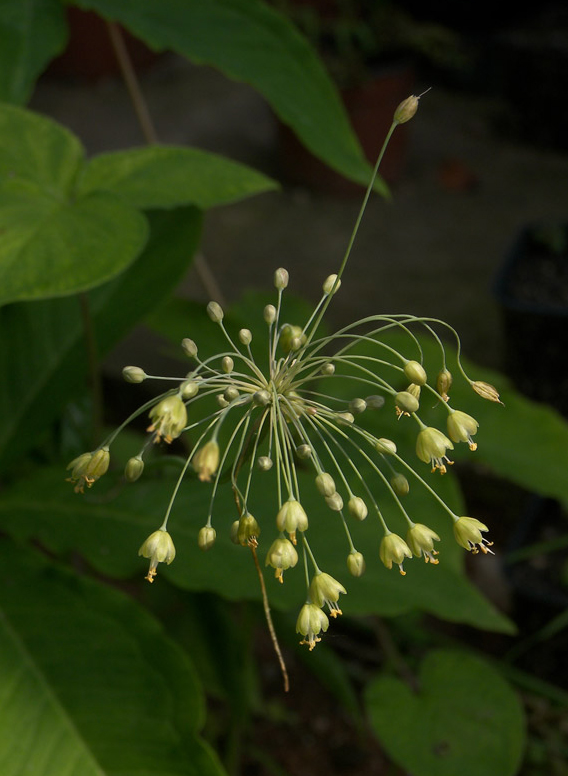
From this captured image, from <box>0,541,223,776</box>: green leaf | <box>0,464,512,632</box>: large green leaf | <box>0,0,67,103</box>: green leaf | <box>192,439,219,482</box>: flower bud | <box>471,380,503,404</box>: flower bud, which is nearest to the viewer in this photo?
<box>192,439,219,482</box>: flower bud

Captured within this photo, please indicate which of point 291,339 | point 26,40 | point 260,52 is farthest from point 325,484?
point 26,40

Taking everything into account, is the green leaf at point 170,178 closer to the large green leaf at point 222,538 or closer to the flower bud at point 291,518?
the large green leaf at point 222,538

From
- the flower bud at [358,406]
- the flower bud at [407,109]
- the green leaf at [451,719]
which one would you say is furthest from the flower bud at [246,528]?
the green leaf at [451,719]

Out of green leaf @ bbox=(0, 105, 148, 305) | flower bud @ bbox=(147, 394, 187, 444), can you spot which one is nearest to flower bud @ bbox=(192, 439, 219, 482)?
flower bud @ bbox=(147, 394, 187, 444)

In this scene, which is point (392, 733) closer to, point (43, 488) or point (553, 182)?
point (43, 488)

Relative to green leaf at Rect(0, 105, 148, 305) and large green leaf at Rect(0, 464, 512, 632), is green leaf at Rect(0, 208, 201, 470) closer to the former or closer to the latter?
large green leaf at Rect(0, 464, 512, 632)

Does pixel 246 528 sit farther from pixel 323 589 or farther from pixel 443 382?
pixel 443 382
